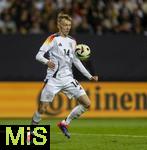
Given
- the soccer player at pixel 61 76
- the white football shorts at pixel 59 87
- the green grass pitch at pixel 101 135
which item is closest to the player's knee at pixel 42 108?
the soccer player at pixel 61 76

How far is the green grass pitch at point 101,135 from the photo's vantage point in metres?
12.8

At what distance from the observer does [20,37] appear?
66.4 feet

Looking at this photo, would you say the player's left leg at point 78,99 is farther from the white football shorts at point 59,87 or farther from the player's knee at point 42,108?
the player's knee at point 42,108

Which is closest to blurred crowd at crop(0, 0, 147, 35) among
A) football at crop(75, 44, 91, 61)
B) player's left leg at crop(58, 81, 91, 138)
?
football at crop(75, 44, 91, 61)

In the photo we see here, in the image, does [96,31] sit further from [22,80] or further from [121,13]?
[22,80]

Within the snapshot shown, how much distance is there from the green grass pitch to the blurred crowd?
9.53 ft

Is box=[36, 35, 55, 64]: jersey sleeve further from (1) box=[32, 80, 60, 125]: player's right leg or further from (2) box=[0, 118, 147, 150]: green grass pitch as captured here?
(2) box=[0, 118, 147, 150]: green grass pitch

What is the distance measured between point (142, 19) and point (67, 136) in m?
8.65
